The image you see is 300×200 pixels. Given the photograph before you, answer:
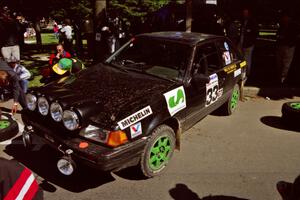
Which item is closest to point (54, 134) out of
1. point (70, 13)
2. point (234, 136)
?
point (234, 136)

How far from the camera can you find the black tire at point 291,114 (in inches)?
228

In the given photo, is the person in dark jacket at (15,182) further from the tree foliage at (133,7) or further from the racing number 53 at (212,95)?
the tree foliage at (133,7)

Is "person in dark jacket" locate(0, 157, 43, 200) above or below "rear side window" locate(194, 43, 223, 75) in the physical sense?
below

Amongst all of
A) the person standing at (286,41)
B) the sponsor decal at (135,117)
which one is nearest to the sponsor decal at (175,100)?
the sponsor decal at (135,117)

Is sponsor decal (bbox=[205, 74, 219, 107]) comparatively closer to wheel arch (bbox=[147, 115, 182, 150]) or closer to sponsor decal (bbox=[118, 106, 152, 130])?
wheel arch (bbox=[147, 115, 182, 150])

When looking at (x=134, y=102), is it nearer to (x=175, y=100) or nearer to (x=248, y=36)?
(x=175, y=100)

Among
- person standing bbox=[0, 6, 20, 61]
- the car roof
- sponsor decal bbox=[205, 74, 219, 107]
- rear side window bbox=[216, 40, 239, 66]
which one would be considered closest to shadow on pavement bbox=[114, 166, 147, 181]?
sponsor decal bbox=[205, 74, 219, 107]

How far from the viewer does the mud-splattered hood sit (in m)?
3.66

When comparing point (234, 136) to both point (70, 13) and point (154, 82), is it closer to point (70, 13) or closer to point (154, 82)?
point (154, 82)

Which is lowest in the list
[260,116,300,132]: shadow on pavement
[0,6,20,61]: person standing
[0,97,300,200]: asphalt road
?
[0,97,300,200]: asphalt road

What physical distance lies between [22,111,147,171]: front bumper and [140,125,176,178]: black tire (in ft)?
0.40

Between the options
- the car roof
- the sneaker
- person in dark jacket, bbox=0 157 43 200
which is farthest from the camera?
the car roof

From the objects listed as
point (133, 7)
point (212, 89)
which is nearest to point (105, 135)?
point (212, 89)

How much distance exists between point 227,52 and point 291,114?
5.34 ft
